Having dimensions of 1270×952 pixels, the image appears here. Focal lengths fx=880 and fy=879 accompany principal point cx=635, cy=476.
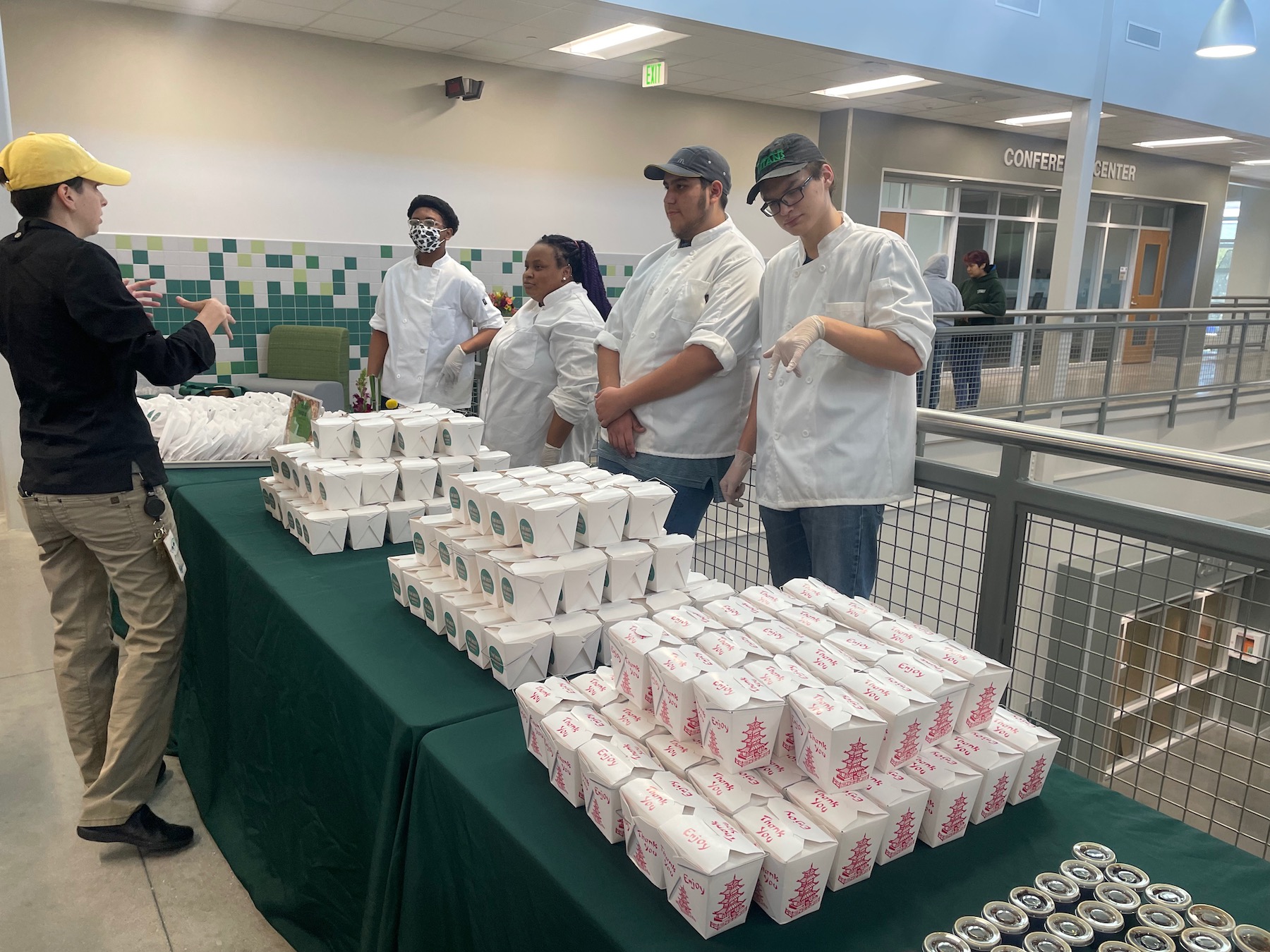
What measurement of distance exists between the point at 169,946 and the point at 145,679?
0.61m

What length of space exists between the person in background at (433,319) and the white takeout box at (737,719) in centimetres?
302

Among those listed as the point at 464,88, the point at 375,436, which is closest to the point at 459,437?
the point at 375,436

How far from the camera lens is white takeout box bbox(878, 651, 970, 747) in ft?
3.55

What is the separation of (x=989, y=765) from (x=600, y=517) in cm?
74

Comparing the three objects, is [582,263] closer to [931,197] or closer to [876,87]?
[876,87]

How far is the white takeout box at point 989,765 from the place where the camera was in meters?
1.08

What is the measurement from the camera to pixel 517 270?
739 cm

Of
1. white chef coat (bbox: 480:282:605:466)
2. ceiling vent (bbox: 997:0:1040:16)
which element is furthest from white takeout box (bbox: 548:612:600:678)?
ceiling vent (bbox: 997:0:1040:16)

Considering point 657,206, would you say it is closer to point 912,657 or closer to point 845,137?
point 845,137

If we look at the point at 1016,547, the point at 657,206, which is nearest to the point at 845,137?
the point at 657,206

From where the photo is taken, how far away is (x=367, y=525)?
214 cm

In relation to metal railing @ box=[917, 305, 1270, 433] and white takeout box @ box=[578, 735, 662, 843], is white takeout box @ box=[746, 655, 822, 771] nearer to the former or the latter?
white takeout box @ box=[578, 735, 662, 843]

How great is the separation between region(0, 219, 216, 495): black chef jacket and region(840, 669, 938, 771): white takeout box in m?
1.63

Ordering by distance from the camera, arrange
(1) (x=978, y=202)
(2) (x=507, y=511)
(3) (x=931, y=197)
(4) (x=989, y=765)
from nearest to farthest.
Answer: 1. (4) (x=989, y=765)
2. (2) (x=507, y=511)
3. (3) (x=931, y=197)
4. (1) (x=978, y=202)
